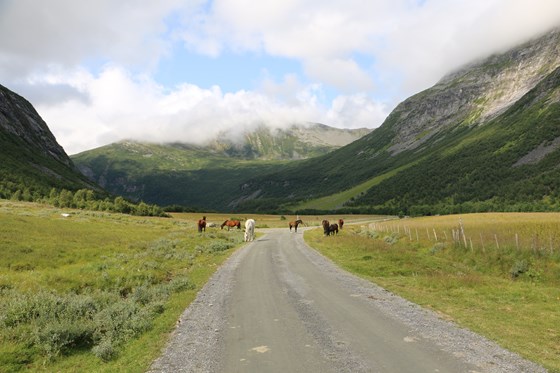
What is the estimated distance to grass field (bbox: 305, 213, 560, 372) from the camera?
40.8 ft

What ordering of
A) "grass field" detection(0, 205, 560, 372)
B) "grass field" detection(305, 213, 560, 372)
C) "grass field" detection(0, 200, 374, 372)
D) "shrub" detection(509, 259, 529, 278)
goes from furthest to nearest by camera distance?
"shrub" detection(509, 259, 529, 278), "grass field" detection(305, 213, 560, 372), "grass field" detection(0, 205, 560, 372), "grass field" detection(0, 200, 374, 372)

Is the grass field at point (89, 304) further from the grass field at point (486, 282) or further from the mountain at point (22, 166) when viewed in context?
the mountain at point (22, 166)

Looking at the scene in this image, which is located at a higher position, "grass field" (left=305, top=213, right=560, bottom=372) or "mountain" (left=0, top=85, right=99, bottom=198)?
"mountain" (left=0, top=85, right=99, bottom=198)

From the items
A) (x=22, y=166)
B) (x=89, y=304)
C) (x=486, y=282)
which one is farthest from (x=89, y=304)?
(x=22, y=166)

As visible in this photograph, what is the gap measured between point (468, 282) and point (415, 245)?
65.9 ft

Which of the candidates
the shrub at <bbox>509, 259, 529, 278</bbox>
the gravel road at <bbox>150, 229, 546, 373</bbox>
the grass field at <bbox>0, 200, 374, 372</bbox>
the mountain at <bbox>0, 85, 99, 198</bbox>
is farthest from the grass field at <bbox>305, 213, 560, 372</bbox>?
the mountain at <bbox>0, 85, 99, 198</bbox>

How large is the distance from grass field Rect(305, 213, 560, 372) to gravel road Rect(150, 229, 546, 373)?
117 cm

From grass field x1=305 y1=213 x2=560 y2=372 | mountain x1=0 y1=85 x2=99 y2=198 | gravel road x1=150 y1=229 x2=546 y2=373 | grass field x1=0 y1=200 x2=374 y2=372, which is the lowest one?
grass field x1=0 y1=200 x2=374 y2=372

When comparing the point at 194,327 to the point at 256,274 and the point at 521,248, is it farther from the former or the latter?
the point at 521,248

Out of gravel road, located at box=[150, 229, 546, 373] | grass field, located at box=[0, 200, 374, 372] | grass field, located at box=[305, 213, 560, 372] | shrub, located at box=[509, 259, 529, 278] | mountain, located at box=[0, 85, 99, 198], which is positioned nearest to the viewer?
gravel road, located at box=[150, 229, 546, 373]

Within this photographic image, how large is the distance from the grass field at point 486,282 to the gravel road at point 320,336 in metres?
1.17

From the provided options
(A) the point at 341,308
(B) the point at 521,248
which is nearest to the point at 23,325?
(A) the point at 341,308

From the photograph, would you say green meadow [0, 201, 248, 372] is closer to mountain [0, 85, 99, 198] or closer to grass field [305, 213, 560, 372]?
grass field [305, 213, 560, 372]

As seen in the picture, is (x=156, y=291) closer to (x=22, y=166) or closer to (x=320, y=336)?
(x=320, y=336)
